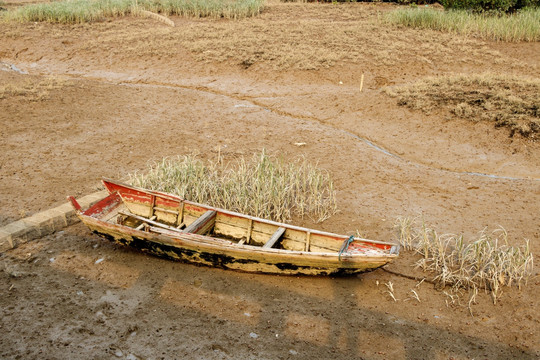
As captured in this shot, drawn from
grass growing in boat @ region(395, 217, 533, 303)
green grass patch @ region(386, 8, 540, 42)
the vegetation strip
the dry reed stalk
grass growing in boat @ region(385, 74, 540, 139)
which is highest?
green grass patch @ region(386, 8, 540, 42)

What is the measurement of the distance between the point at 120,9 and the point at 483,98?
12188mm

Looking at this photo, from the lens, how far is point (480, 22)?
12.7 metres

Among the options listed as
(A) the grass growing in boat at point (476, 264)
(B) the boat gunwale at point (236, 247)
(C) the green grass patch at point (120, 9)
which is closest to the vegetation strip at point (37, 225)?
(B) the boat gunwale at point (236, 247)

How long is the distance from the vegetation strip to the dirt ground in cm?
11

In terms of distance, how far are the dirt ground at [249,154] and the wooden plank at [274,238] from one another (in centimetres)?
33

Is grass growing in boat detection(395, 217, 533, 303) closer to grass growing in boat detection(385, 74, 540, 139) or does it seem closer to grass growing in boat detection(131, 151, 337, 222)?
grass growing in boat detection(131, 151, 337, 222)

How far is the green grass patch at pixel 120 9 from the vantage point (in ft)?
49.9

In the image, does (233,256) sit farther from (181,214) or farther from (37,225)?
(37,225)

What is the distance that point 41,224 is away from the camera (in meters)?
5.16

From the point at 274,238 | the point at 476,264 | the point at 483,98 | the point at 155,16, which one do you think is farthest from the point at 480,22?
the point at 274,238

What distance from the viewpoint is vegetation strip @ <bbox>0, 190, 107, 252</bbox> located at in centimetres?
492

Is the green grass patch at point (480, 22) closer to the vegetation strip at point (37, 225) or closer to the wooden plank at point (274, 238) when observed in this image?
the wooden plank at point (274, 238)

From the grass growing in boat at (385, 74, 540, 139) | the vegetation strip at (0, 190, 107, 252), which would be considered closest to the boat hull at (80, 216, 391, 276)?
the vegetation strip at (0, 190, 107, 252)

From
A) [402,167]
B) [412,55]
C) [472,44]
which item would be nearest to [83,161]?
[402,167]
